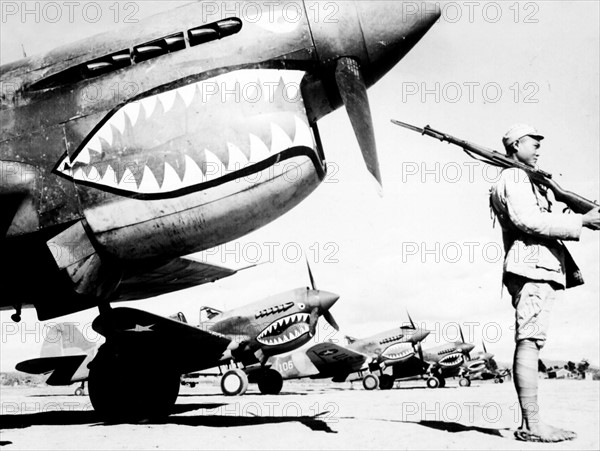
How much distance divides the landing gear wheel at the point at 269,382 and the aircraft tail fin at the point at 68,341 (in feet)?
18.6

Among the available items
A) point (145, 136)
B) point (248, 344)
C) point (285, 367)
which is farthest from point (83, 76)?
point (285, 367)

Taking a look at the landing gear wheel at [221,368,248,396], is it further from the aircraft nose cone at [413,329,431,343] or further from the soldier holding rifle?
the soldier holding rifle

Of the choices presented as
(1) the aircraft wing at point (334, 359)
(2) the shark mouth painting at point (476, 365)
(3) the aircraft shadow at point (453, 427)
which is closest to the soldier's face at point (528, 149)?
(3) the aircraft shadow at point (453, 427)

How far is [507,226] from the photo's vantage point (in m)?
4.57

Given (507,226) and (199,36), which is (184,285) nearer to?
(199,36)

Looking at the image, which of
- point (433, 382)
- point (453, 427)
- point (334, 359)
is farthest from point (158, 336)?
point (433, 382)

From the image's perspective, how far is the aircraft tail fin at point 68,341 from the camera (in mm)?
18938

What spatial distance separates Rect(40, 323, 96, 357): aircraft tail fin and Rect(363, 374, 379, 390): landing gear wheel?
11.2 meters

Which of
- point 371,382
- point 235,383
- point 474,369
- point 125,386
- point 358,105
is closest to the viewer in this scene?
point 358,105

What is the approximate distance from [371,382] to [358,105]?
21.0 metres

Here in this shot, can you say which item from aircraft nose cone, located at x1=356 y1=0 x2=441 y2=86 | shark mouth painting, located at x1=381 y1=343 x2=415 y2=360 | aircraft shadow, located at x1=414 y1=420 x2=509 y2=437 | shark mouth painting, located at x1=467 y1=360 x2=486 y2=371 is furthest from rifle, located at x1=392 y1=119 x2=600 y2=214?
shark mouth painting, located at x1=467 y1=360 x2=486 y2=371

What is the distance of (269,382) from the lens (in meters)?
19.8

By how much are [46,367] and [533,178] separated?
10.9 m

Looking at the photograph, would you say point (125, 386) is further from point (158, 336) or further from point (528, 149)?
point (528, 149)
